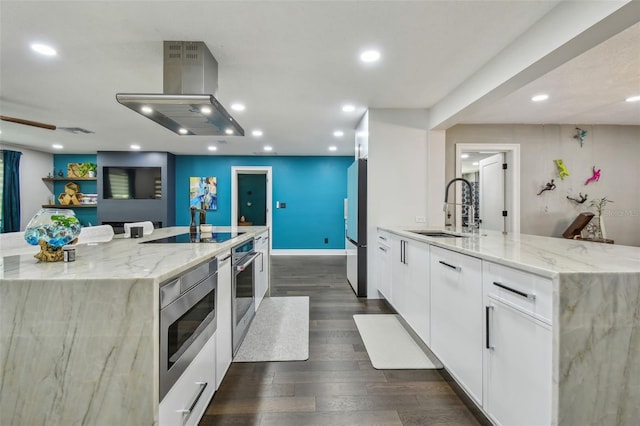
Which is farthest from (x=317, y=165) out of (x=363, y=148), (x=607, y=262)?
(x=607, y=262)

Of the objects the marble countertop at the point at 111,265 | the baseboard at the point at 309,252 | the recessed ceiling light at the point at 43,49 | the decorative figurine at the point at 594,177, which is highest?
the recessed ceiling light at the point at 43,49

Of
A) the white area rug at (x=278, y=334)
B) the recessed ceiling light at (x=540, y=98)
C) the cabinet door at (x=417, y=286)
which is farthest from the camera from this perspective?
the recessed ceiling light at (x=540, y=98)

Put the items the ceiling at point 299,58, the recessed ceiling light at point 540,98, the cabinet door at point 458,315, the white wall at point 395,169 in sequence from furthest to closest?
the white wall at point 395,169 → the recessed ceiling light at point 540,98 → the ceiling at point 299,58 → the cabinet door at point 458,315

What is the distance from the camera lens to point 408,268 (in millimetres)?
2393

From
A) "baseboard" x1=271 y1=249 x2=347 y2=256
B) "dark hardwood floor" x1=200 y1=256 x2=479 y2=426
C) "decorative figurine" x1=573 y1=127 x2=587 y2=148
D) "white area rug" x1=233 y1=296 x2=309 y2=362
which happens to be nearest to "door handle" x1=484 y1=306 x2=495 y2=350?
"dark hardwood floor" x1=200 y1=256 x2=479 y2=426

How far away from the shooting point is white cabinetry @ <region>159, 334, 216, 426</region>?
1.08 m

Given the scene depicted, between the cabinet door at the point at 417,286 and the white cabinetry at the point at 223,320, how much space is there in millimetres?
1372

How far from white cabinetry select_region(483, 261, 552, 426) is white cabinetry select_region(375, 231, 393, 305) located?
5.31 ft

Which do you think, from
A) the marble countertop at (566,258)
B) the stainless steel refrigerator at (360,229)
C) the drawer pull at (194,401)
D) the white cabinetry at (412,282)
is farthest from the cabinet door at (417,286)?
the drawer pull at (194,401)

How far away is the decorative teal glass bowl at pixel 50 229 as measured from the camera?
3.70 feet

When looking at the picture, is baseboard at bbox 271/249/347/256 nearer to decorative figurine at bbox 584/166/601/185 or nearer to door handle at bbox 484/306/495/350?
decorative figurine at bbox 584/166/601/185

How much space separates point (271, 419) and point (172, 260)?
1004 mm

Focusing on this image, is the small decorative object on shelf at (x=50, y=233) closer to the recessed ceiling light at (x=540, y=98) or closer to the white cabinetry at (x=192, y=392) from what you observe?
the white cabinetry at (x=192, y=392)

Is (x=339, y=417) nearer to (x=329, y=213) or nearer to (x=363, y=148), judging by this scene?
(x=363, y=148)
